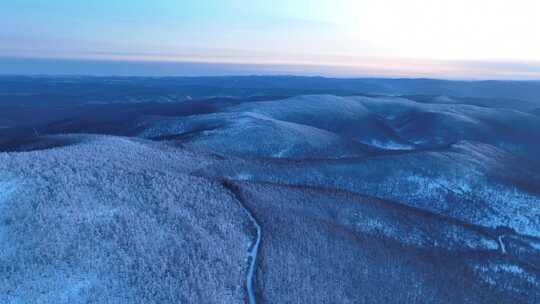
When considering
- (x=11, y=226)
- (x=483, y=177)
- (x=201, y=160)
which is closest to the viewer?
(x=11, y=226)

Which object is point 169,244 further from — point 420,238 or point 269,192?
point 420,238

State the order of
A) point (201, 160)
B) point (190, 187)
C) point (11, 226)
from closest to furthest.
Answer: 1. point (11, 226)
2. point (190, 187)
3. point (201, 160)

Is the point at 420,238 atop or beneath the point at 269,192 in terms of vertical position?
beneath

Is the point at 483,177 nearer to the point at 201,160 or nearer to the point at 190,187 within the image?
the point at 201,160

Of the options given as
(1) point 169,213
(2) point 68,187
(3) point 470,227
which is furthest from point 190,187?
(3) point 470,227

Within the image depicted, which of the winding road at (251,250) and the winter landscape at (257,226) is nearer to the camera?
the winter landscape at (257,226)

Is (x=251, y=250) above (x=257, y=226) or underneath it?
underneath

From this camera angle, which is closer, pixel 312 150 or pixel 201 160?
pixel 201 160

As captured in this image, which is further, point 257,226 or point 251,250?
point 257,226

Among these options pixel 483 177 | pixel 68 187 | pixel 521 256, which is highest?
pixel 68 187

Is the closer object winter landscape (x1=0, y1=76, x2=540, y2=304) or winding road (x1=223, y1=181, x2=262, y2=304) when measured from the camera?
winter landscape (x1=0, y1=76, x2=540, y2=304)
